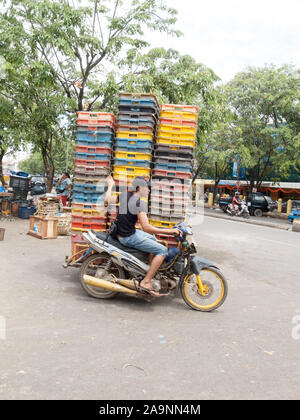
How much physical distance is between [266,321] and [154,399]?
2.53 metres

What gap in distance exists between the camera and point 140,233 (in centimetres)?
531

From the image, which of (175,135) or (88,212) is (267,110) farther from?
(88,212)

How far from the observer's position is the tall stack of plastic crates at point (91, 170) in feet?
20.4

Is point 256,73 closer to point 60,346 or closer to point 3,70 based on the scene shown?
point 3,70

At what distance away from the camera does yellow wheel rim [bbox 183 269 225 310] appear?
5.13 metres

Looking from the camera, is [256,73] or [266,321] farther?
[256,73]

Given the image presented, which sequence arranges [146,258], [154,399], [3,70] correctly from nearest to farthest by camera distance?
[154,399], [146,258], [3,70]

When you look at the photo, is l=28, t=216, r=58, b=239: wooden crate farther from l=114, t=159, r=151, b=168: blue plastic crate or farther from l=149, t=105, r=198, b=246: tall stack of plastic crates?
l=149, t=105, r=198, b=246: tall stack of plastic crates

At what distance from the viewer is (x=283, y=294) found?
6266 mm

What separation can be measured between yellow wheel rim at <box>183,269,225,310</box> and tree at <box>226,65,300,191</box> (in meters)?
22.7

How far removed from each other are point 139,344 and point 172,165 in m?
3.31

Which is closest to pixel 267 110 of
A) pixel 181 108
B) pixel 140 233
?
pixel 181 108

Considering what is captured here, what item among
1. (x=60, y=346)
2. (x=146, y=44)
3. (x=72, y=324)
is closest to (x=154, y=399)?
(x=60, y=346)

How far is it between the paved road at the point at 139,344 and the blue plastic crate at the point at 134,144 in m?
2.45
